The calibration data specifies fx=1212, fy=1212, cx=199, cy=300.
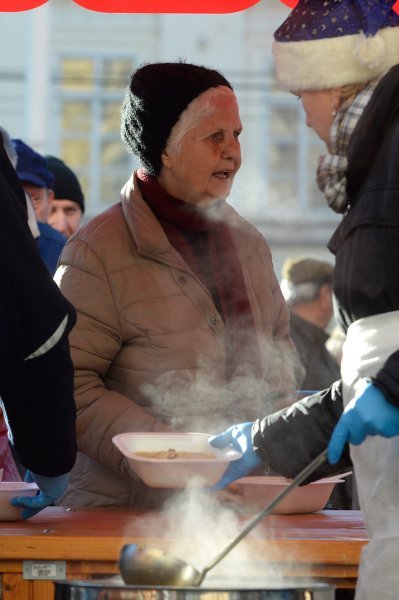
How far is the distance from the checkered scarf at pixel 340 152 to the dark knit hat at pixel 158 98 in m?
1.10

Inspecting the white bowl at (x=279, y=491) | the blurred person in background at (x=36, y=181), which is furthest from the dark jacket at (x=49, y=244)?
the white bowl at (x=279, y=491)

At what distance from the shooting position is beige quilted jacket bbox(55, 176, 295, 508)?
3.16m

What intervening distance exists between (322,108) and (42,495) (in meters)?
1.09

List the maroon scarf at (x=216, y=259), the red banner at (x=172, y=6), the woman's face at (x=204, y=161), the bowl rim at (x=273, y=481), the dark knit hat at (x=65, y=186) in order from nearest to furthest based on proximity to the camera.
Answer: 1. the bowl rim at (x=273, y=481)
2. the maroon scarf at (x=216, y=259)
3. the woman's face at (x=204, y=161)
4. the red banner at (x=172, y=6)
5. the dark knit hat at (x=65, y=186)

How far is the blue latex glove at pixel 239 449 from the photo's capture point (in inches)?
107

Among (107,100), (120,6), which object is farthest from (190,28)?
(120,6)

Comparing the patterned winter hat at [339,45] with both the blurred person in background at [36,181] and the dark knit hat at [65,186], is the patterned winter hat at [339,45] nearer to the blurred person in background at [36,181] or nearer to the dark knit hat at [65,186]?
the blurred person in background at [36,181]

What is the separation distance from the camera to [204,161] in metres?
3.44

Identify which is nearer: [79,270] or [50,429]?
Answer: [50,429]

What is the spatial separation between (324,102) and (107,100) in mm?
14453

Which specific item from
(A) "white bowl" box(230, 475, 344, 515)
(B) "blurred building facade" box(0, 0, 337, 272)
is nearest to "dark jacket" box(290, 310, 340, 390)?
(A) "white bowl" box(230, 475, 344, 515)

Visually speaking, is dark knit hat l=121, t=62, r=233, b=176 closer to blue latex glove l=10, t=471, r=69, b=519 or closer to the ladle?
blue latex glove l=10, t=471, r=69, b=519

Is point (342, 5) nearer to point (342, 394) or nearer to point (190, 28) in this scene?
point (342, 394)

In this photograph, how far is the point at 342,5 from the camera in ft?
8.15
